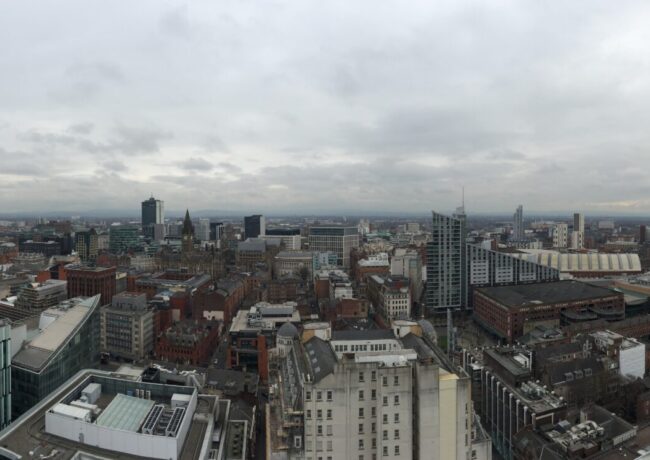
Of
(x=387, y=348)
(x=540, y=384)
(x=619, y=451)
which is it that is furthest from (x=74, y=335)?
(x=619, y=451)

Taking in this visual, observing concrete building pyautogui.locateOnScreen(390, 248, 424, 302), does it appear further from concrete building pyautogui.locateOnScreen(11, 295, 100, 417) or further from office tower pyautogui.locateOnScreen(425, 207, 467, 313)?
concrete building pyautogui.locateOnScreen(11, 295, 100, 417)

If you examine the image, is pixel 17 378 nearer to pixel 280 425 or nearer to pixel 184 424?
pixel 184 424

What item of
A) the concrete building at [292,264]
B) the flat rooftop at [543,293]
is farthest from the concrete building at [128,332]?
the concrete building at [292,264]

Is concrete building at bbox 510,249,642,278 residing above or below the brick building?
above

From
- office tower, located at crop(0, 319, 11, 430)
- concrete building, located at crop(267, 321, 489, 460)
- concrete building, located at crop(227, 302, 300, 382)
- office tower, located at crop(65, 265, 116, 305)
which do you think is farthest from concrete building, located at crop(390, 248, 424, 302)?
office tower, located at crop(0, 319, 11, 430)

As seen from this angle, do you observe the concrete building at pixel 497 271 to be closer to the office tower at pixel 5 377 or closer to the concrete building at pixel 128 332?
the concrete building at pixel 128 332

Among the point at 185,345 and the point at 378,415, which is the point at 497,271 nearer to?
the point at 185,345
